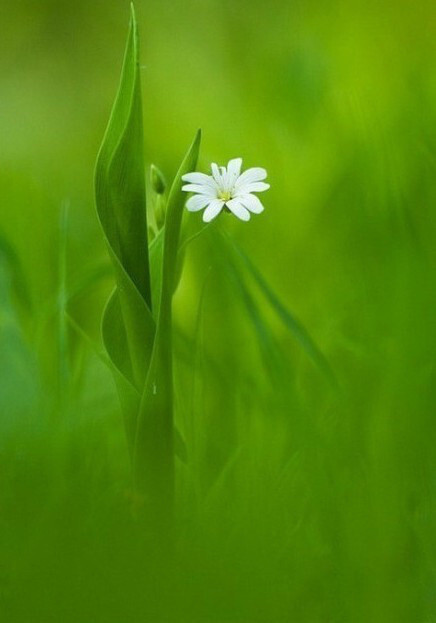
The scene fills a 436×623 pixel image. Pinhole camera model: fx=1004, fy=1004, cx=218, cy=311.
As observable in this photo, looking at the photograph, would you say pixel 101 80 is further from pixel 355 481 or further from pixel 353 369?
pixel 355 481

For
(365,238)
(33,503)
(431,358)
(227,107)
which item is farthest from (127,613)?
(227,107)

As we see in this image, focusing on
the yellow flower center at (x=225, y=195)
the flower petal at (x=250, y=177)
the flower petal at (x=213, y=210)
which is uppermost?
the flower petal at (x=250, y=177)

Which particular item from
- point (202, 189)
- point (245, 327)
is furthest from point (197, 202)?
point (245, 327)

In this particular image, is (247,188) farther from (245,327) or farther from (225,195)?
(245,327)

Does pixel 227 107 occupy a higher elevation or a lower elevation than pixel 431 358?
higher

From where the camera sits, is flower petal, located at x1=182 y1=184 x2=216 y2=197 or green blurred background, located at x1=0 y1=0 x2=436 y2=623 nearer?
green blurred background, located at x1=0 y1=0 x2=436 y2=623

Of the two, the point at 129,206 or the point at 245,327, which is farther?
the point at 245,327
